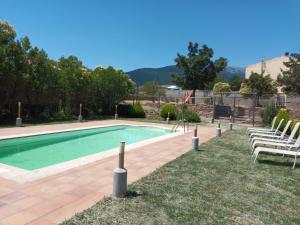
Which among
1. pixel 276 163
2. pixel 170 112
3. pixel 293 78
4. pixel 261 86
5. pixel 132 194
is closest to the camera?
pixel 132 194

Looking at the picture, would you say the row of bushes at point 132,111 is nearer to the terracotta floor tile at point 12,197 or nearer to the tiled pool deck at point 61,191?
the tiled pool deck at point 61,191

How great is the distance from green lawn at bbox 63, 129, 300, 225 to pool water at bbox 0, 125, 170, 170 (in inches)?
148

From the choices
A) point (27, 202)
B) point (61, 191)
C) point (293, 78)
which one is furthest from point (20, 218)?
point (293, 78)

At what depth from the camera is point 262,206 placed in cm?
498

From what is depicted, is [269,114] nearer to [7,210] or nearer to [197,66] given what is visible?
[197,66]

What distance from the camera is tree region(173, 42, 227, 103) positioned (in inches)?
1298

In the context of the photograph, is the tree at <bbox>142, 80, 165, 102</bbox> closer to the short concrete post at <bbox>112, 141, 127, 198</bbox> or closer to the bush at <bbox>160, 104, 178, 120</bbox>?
the bush at <bbox>160, 104, 178, 120</bbox>

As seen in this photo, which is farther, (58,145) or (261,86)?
(261,86)

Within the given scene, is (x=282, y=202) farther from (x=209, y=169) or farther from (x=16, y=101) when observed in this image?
(x=16, y=101)

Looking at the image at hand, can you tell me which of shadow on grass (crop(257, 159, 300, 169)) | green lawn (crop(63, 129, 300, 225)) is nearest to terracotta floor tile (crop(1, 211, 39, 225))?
green lawn (crop(63, 129, 300, 225))

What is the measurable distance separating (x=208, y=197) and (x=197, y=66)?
94.1 feet

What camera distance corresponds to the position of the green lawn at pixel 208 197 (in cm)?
432

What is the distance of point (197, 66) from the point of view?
108 feet

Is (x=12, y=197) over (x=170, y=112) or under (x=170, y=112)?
under
